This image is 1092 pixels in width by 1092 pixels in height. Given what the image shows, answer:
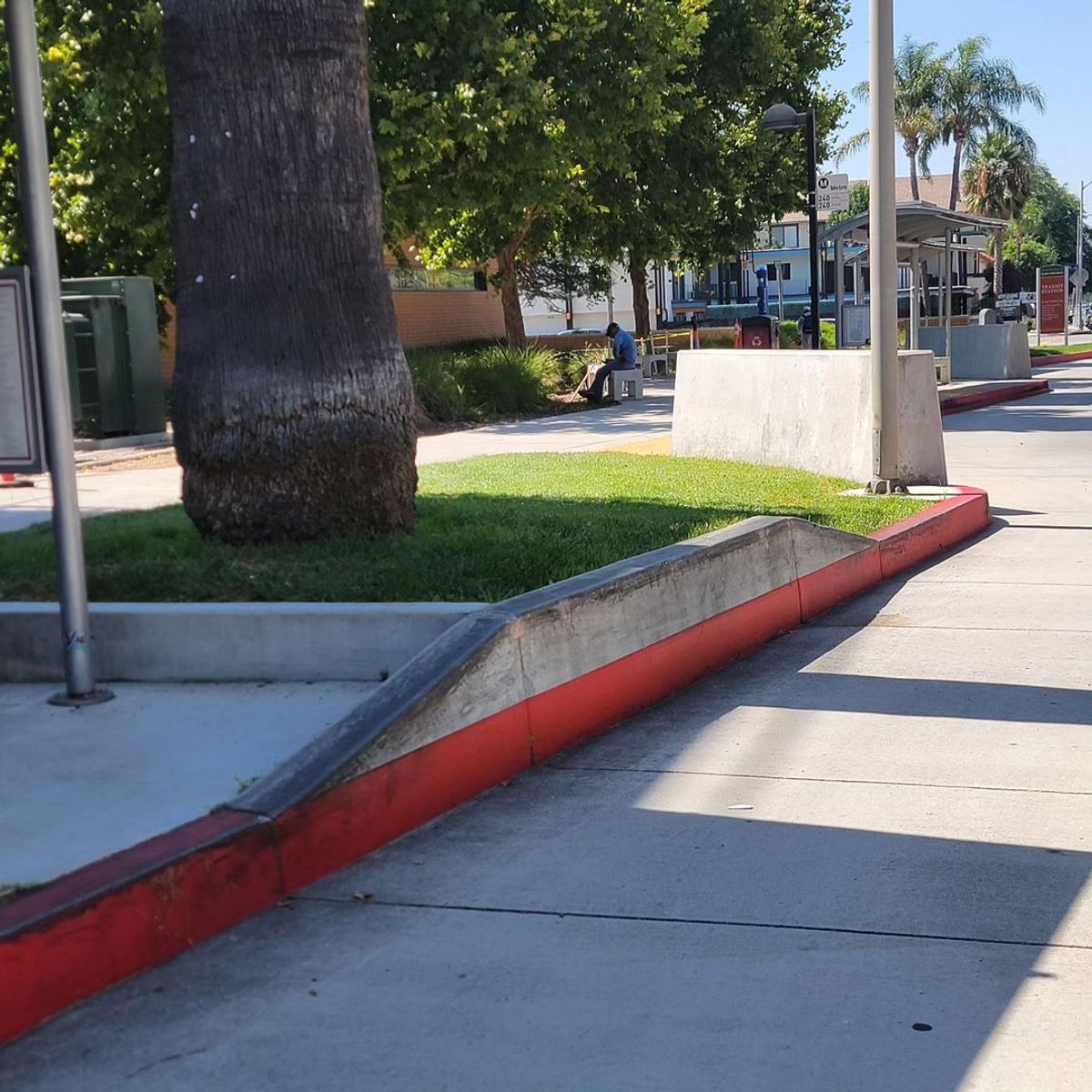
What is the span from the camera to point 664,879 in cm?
467

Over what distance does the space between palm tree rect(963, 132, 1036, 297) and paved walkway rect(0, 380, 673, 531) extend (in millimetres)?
62368

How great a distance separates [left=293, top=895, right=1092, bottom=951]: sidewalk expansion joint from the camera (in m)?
4.14

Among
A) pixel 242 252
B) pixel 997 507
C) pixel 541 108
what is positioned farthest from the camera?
pixel 541 108

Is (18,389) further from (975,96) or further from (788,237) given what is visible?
(788,237)

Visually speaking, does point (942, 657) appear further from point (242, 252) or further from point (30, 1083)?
point (30, 1083)

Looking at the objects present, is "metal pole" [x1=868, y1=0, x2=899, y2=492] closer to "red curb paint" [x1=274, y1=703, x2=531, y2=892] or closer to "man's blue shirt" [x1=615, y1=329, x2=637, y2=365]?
"red curb paint" [x1=274, y1=703, x2=531, y2=892]

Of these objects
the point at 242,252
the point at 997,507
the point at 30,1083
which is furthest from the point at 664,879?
the point at 997,507

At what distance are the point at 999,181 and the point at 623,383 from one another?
214ft

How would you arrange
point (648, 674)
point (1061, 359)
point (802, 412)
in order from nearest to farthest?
point (648, 674) → point (802, 412) → point (1061, 359)

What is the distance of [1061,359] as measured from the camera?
43125mm

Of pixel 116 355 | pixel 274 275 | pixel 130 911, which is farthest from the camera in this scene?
pixel 116 355

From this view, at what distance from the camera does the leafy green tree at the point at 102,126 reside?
17.5m

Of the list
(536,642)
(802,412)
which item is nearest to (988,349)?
(802,412)

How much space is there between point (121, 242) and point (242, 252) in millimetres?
15189
